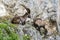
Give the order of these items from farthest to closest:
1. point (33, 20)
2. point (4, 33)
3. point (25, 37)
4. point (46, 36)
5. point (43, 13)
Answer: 1. point (43, 13)
2. point (33, 20)
3. point (46, 36)
4. point (25, 37)
5. point (4, 33)

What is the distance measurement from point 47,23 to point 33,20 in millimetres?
320

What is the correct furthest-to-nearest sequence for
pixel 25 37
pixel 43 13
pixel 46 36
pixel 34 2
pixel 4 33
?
pixel 34 2
pixel 43 13
pixel 46 36
pixel 25 37
pixel 4 33

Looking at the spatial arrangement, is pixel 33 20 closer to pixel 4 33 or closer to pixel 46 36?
pixel 46 36

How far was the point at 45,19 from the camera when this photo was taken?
12.6ft

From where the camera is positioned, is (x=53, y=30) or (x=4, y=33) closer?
(x=4, y=33)

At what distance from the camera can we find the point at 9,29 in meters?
2.36

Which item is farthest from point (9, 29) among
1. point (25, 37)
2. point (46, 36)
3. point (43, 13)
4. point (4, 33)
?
point (43, 13)

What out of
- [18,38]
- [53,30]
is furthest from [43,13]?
[18,38]

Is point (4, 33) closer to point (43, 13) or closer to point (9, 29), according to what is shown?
point (9, 29)

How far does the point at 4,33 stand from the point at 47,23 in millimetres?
1601

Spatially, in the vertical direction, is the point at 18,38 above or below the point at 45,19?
above

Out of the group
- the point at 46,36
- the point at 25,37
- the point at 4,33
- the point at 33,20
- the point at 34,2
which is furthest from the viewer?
the point at 34,2

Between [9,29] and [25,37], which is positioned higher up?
[9,29]

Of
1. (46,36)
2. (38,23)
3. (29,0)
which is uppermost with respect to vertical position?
(29,0)
